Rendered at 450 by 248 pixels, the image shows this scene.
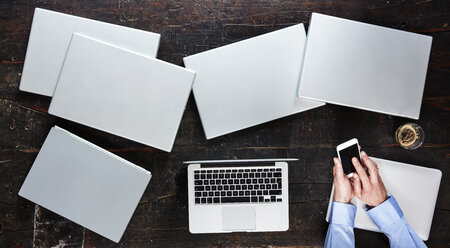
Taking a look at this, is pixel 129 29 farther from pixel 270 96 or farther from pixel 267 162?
pixel 267 162

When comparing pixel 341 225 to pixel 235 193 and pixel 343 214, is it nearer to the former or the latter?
pixel 343 214

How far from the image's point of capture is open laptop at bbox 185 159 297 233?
4.04 ft

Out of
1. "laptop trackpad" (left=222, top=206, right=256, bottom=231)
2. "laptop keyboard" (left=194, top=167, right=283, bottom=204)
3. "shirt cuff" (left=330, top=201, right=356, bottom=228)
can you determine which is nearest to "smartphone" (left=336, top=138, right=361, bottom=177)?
"shirt cuff" (left=330, top=201, right=356, bottom=228)

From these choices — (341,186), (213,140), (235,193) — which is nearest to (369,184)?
(341,186)

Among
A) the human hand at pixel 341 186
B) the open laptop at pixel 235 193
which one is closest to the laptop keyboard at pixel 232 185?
the open laptop at pixel 235 193

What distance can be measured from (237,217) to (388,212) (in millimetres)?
555

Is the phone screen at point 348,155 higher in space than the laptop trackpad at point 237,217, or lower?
higher

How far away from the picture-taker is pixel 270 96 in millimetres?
1179

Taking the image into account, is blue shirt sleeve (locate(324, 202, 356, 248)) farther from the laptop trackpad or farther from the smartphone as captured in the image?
the laptop trackpad

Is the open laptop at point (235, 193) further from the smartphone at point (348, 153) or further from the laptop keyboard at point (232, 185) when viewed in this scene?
the smartphone at point (348, 153)

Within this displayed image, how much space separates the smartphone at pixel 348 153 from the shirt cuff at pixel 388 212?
0.16 meters

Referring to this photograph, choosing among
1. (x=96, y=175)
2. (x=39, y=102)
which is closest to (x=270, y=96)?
(x=96, y=175)

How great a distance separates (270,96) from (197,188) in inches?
17.3

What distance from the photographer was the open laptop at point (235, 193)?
1.23m
